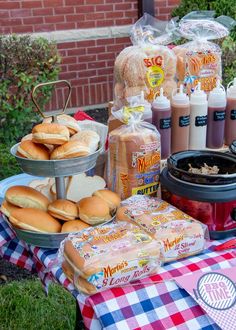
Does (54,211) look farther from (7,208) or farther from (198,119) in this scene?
(198,119)

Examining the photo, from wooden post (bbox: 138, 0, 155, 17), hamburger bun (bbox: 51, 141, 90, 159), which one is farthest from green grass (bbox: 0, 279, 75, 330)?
wooden post (bbox: 138, 0, 155, 17)

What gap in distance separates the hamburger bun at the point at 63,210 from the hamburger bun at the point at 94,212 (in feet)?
0.08

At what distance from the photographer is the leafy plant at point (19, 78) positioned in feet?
13.5

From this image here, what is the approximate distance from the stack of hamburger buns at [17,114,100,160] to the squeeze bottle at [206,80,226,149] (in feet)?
1.92

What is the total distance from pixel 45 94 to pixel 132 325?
344 centimetres

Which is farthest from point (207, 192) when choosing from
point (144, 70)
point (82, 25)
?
point (82, 25)

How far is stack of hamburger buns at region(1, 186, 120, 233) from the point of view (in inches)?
60.8

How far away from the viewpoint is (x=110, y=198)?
1.68m

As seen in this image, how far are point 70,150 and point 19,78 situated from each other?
2.80m

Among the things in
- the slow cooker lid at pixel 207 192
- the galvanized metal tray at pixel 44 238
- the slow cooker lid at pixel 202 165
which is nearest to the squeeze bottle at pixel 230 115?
the slow cooker lid at pixel 202 165

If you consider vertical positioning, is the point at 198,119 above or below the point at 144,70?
below

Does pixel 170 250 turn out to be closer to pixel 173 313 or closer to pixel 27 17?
pixel 173 313

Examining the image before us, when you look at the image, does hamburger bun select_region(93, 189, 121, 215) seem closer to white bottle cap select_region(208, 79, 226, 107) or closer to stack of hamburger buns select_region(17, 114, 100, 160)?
stack of hamburger buns select_region(17, 114, 100, 160)

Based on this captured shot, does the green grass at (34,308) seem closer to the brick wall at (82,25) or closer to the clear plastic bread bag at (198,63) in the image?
the clear plastic bread bag at (198,63)
